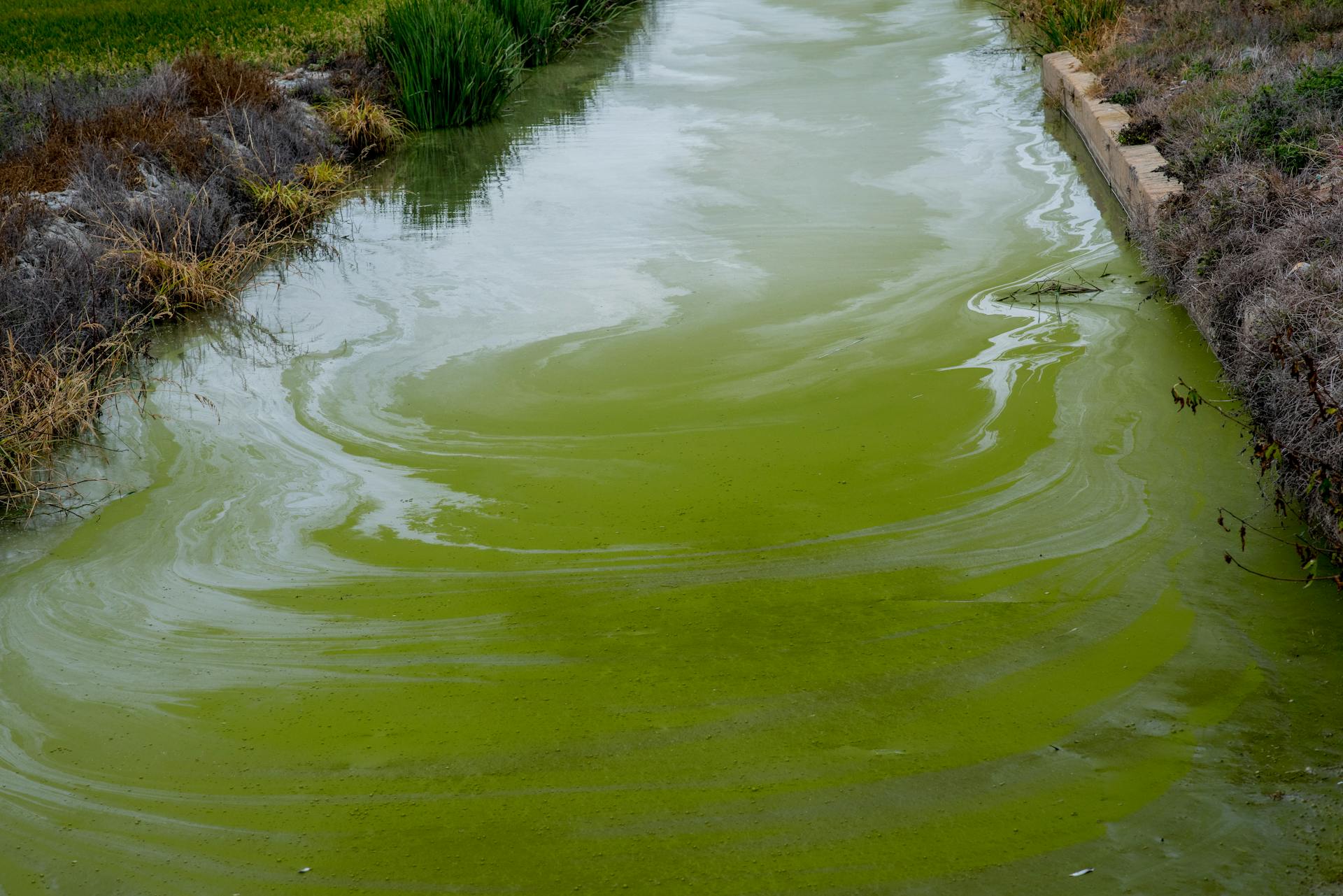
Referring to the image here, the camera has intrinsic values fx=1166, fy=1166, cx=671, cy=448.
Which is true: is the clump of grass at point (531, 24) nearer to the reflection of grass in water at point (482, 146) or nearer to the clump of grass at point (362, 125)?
the reflection of grass in water at point (482, 146)

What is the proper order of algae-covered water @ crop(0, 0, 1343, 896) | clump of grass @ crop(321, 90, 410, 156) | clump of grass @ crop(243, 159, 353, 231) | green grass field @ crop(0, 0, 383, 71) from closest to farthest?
algae-covered water @ crop(0, 0, 1343, 896)
clump of grass @ crop(243, 159, 353, 231)
clump of grass @ crop(321, 90, 410, 156)
green grass field @ crop(0, 0, 383, 71)

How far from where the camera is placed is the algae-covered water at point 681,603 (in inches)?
80.9

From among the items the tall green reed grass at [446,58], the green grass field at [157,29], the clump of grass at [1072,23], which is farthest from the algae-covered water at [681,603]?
the green grass field at [157,29]

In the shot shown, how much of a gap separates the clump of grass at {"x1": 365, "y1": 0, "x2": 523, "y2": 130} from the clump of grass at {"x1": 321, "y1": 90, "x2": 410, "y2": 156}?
35cm

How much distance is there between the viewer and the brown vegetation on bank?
149 inches

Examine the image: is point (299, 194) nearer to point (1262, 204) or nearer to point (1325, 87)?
point (1262, 204)

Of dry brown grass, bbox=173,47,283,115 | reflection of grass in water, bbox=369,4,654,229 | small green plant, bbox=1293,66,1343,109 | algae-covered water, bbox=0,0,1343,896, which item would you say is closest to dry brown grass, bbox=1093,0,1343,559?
small green plant, bbox=1293,66,1343,109

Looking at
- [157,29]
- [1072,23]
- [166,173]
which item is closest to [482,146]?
[166,173]

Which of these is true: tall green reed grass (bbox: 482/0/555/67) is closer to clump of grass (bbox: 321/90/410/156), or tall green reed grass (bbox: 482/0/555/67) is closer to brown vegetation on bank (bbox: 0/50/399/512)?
brown vegetation on bank (bbox: 0/50/399/512)

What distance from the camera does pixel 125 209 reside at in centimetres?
518

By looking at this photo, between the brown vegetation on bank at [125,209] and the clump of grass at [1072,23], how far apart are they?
4.53m

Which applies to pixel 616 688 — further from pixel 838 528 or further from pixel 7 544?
pixel 7 544

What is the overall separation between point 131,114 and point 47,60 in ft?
8.45

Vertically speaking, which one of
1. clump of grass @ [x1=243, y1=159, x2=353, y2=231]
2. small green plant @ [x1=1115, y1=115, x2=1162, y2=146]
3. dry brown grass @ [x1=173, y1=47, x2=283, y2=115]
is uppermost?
dry brown grass @ [x1=173, y1=47, x2=283, y2=115]
